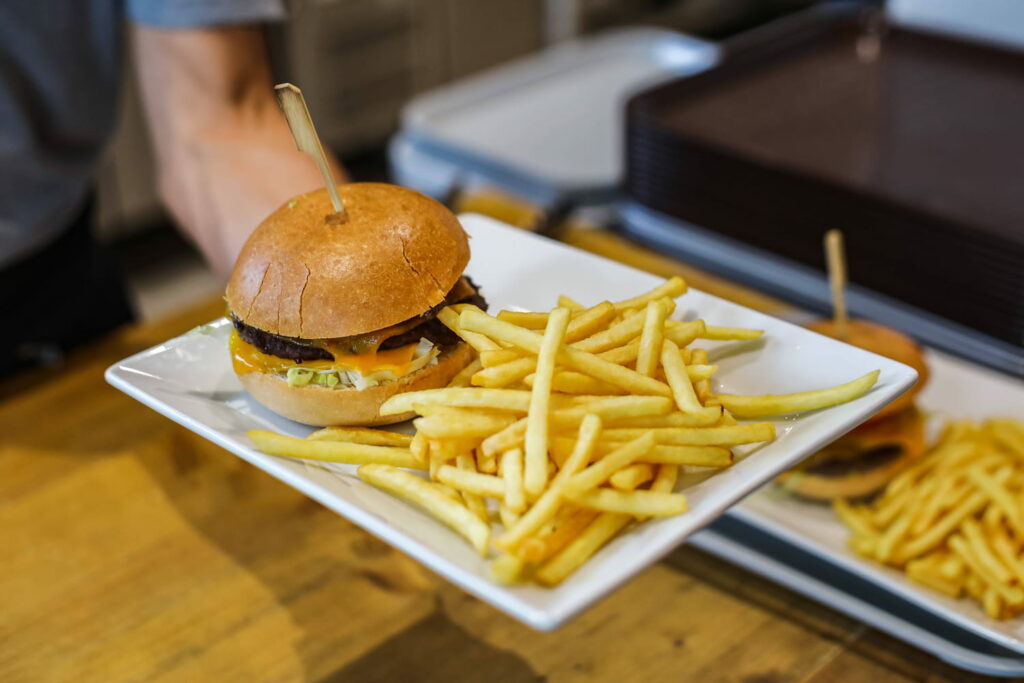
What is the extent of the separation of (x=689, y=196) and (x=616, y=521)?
161 centimetres

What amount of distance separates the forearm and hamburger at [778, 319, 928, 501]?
1088mm

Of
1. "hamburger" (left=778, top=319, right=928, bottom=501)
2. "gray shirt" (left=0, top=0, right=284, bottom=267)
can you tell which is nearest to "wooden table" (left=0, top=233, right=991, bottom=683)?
"hamburger" (left=778, top=319, right=928, bottom=501)

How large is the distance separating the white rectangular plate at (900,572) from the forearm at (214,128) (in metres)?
1.08

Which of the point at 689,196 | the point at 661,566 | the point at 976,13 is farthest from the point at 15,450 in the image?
the point at 976,13

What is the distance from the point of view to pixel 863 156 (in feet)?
7.98

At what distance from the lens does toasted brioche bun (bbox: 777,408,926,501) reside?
5.54 ft

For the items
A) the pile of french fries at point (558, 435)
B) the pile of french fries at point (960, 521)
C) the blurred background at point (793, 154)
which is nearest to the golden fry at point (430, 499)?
the pile of french fries at point (558, 435)

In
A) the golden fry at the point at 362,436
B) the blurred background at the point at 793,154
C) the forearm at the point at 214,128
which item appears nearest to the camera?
the golden fry at the point at 362,436

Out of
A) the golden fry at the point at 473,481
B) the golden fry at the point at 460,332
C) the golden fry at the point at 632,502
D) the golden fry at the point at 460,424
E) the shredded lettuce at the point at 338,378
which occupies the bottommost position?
the golden fry at the point at 473,481

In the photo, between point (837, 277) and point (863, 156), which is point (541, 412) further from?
point (863, 156)

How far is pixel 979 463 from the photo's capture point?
1619 millimetres

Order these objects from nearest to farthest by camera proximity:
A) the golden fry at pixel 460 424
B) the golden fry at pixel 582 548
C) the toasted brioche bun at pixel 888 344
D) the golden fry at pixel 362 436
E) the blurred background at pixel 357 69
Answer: the golden fry at pixel 582 548, the golden fry at pixel 460 424, the golden fry at pixel 362 436, the toasted brioche bun at pixel 888 344, the blurred background at pixel 357 69

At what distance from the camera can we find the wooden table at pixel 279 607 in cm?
141

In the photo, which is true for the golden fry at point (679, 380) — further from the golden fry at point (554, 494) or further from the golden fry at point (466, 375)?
the golden fry at point (466, 375)
